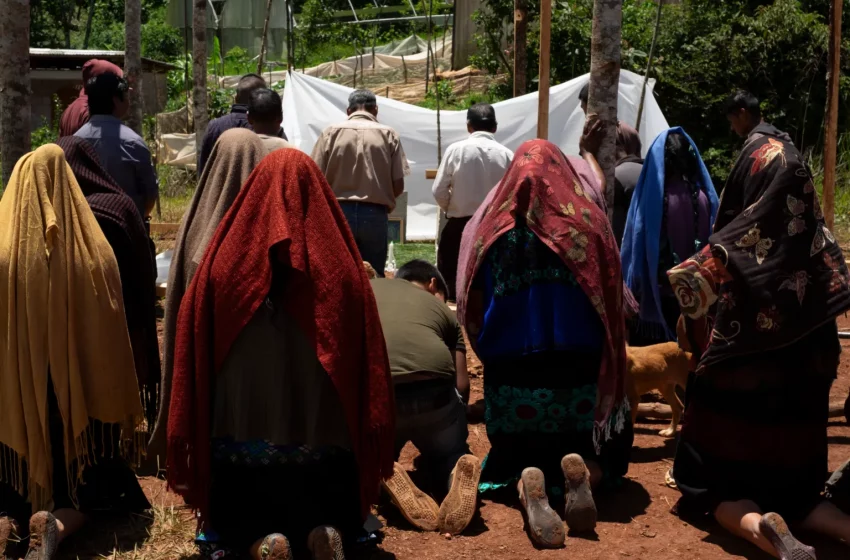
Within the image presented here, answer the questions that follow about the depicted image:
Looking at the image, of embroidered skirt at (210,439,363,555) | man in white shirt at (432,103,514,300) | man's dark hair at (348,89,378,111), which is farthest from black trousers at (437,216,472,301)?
embroidered skirt at (210,439,363,555)

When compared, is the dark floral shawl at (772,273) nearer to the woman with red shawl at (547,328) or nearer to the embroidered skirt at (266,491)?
the woman with red shawl at (547,328)

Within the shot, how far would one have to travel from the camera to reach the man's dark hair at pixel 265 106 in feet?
18.4

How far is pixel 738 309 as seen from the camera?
12.4 feet

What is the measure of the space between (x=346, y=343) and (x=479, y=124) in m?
3.86

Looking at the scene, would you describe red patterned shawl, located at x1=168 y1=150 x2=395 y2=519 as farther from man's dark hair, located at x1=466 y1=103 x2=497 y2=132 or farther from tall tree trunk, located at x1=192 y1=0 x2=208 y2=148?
tall tree trunk, located at x1=192 y1=0 x2=208 y2=148

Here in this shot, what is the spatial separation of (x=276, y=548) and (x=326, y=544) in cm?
17

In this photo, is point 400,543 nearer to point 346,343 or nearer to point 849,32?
point 346,343

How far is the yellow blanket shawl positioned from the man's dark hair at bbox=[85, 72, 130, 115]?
58.2 inches

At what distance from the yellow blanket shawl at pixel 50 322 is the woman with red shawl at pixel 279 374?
569 mm

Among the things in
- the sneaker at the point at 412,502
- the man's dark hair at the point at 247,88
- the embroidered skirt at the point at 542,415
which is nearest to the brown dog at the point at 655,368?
the embroidered skirt at the point at 542,415

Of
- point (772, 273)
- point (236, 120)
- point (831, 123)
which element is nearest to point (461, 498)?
point (772, 273)

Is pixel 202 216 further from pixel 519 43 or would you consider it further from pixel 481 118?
pixel 519 43

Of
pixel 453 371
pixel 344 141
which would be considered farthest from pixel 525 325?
pixel 344 141

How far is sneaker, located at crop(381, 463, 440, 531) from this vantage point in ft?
13.5
